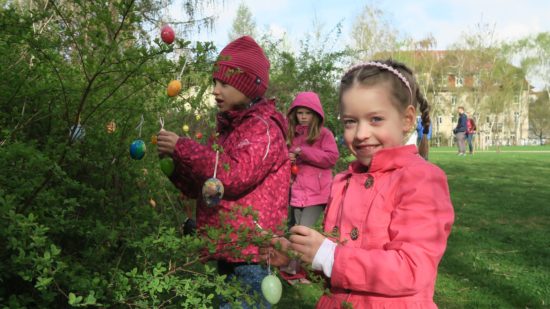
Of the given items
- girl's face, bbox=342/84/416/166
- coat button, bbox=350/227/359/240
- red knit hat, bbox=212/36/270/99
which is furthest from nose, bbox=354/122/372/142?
red knit hat, bbox=212/36/270/99

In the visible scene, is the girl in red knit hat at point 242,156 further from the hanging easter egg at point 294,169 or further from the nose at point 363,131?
the hanging easter egg at point 294,169

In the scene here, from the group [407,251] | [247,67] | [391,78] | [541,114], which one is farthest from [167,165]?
[541,114]

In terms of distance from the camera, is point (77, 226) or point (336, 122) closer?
point (77, 226)

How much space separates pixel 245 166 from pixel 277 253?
708 mm

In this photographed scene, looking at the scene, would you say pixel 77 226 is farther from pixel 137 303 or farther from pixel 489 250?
pixel 489 250

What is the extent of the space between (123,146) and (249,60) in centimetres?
86

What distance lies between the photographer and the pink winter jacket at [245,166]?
7.42 feet

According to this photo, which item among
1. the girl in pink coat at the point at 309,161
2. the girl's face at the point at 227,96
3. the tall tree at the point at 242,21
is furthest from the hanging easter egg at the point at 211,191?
the tall tree at the point at 242,21

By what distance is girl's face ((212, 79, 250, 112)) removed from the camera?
2.59 meters

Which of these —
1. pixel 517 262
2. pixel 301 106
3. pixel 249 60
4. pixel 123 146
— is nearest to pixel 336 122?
pixel 301 106

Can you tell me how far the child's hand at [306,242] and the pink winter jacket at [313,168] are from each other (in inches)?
151

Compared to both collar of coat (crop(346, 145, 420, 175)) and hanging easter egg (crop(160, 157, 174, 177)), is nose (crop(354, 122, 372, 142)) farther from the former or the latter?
hanging easter egg (crop(160, 157, 174, 177))

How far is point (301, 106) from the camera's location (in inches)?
224

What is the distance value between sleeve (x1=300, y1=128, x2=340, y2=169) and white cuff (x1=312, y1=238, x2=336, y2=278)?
3843 mm
